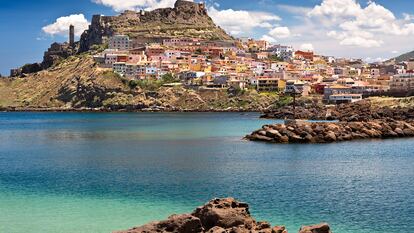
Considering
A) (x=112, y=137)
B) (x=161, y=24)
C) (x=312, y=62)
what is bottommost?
(x=112, y=137)

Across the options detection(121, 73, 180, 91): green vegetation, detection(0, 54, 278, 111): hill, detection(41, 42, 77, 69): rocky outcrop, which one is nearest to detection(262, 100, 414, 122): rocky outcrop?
detection(0, 54, 278, 111): hill

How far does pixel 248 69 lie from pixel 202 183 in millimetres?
111324

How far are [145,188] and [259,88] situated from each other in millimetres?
97124

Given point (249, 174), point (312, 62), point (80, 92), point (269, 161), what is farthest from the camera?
point (312, 62)

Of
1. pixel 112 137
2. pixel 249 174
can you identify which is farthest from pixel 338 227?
Result: pixel 112 137

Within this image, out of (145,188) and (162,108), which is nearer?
(145,188)

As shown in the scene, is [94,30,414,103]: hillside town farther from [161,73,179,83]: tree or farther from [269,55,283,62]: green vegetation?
[161,73,179,83]: tree

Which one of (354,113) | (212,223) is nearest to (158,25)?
(354,113)

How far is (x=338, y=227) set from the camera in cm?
1714

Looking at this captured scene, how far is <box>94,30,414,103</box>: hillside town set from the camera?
110 m

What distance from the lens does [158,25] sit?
528 ft

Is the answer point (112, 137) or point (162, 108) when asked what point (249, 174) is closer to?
point (112, 137)

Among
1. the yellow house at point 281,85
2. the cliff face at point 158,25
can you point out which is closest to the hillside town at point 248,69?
the yellow house at point 281,85

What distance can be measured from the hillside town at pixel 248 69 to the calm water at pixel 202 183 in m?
65.6
